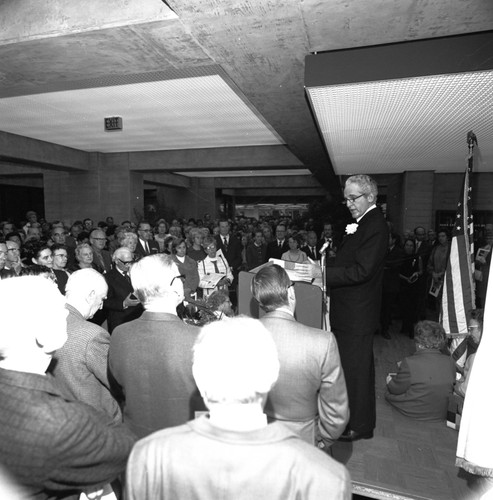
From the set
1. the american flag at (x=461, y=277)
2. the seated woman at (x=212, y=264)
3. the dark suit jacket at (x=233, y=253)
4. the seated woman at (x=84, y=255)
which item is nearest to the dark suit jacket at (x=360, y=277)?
the american flag at (x=461, y=277)

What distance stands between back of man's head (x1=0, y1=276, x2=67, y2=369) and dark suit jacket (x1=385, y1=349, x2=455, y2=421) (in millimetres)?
3074

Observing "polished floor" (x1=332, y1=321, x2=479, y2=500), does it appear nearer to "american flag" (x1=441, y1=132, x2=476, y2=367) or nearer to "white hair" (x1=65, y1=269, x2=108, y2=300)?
"american flag" (x1=441, y1=132, x2=476, y2=367)

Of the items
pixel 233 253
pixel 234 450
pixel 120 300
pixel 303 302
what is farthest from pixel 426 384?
pixel 233 253

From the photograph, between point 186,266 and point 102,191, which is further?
point 102,191

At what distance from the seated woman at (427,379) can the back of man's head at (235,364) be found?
2909 millimetres

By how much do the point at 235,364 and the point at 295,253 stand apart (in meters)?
5.54

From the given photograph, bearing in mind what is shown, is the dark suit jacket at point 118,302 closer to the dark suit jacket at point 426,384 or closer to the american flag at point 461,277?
the dark suit jacket at point 426,384

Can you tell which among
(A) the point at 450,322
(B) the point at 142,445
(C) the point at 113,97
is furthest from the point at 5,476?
Answer: (C) the point at 113,97

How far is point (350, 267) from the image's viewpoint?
2445 millimetres

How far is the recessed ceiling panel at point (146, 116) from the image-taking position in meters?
5.46

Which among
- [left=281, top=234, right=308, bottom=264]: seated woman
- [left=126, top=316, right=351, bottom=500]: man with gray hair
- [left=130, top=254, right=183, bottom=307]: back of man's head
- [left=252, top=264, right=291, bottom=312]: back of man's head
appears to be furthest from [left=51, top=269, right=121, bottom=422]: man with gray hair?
[left=281, top=234, right=308, bottom=264]: seated woman

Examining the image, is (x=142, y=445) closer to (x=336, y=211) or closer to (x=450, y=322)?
(x=450, y=322)

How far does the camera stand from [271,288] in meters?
1.76

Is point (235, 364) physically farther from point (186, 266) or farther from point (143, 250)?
point (143, 250)
